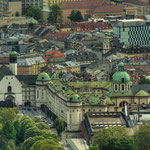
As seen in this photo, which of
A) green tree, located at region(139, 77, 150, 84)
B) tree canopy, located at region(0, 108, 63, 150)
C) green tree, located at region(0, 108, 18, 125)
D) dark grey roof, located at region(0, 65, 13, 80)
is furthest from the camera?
green tree, located at region(139, 77, 150, 84)

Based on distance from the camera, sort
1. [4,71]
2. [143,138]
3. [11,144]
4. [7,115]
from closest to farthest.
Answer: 1. [143,138]
2. [11,144]
3. [7,115]
4. [4,71]

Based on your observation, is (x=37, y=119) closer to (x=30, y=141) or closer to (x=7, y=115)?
(x=7, y=115)

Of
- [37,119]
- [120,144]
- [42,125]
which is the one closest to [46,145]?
[120,144]

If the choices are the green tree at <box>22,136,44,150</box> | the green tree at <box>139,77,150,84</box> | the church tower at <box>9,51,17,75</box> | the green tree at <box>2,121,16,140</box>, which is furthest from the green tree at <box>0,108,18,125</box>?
the green tree at <box>139,77,150,84</box>

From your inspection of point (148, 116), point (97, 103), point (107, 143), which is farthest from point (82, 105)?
point (107, 143)

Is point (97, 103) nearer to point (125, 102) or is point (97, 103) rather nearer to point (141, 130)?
point (125, 102)

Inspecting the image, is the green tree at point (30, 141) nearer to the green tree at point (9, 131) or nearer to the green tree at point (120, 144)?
the green tree at point (9, 131)

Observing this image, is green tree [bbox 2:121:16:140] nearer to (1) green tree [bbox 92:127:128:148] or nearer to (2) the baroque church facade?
(2) the baroque church facade
